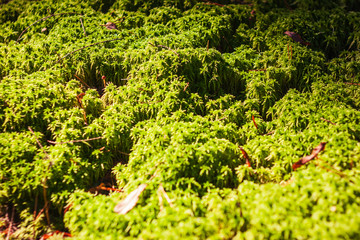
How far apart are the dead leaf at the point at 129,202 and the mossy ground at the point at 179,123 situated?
7 cm

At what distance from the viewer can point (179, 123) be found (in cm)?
302

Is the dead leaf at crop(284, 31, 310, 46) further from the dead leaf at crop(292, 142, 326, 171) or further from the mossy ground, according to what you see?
the dead leaf at crop(292, 142, 326, 171)

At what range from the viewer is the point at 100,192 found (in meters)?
2.85

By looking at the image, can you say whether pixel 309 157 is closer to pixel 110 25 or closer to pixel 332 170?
pixel 332 170

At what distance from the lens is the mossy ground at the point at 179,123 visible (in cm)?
216

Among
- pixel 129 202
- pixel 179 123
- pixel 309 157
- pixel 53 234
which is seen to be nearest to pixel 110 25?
pixel 179 123

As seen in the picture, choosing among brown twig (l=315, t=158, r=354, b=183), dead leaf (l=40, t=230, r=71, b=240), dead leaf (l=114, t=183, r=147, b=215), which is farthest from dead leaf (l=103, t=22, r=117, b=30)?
Result: brown twig (l=315, t=158, r=354, b=183)

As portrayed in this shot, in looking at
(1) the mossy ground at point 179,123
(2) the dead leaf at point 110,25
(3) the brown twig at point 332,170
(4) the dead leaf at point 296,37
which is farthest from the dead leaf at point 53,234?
(4) the dead leaf at point 296,37

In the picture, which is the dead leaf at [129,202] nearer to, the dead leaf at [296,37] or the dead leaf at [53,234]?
the dead leaf at [53,234]

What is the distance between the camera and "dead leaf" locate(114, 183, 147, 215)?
2291mm

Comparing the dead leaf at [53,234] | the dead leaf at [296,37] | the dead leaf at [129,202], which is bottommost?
the dead leaf at [53,234]

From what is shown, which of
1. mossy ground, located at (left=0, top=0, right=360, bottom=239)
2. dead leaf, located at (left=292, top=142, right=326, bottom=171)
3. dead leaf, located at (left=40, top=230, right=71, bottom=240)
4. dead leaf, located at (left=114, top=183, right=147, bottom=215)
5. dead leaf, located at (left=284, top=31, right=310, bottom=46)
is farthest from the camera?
dead leaf, located at (left=284, top=31, right=310, bottom=46)

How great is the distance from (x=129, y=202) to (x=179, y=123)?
45.9 inches

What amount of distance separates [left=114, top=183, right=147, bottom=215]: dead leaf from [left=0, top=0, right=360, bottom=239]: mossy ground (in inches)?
2.8
